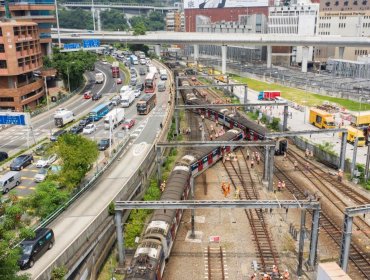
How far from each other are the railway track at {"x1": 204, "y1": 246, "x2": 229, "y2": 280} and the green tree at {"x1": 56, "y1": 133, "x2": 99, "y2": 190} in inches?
556

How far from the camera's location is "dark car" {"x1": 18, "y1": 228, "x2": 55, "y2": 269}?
84.6 feet

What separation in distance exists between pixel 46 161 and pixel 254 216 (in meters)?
26.1

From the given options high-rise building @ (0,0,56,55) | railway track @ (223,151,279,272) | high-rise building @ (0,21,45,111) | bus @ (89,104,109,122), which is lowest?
railway track @ (223,151,279,272)

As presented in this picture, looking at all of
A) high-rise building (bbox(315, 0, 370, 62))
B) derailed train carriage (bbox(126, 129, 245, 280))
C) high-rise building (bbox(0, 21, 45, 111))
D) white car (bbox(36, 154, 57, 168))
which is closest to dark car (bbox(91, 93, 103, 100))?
high-rise building (bbox(0, 21, 45, 111))

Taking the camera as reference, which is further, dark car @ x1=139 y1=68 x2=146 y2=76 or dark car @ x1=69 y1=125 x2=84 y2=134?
dark car @ x1=139 y1=68 x2=146 y2=76

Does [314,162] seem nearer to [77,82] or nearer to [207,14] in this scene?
[77,82]

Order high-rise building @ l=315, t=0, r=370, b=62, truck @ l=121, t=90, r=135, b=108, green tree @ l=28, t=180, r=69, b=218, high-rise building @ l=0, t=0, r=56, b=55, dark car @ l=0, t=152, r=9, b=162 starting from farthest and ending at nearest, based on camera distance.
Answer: high-rise building @ l=315, t=0, r=370, b=62
high-rise building @ l=0, t=0, r=56, b=55
truck @ l=121, t=90, r=135, b=108
dark car @ l=0, t=152, r=9, b=162
green tree @ l=28, t=180, r=69, b=218

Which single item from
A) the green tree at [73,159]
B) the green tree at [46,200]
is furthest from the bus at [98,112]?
the green tree at [46,200]

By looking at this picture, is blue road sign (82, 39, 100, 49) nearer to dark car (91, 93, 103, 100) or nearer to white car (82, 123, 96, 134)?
dark car (91, 93, 103, 100)

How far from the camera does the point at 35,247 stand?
26.6 meters

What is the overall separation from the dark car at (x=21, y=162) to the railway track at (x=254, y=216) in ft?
80.2

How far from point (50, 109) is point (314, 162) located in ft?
167

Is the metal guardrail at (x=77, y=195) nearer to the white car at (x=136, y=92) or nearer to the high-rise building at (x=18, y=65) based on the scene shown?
the high-rise building at (x=18, y=65)

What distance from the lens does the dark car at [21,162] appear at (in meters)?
47.1
